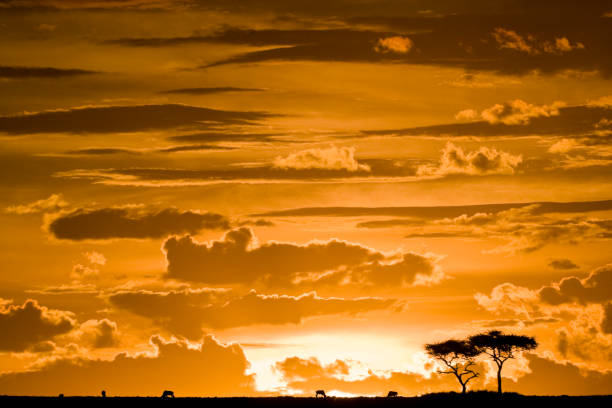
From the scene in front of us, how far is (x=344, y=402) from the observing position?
177000 mm

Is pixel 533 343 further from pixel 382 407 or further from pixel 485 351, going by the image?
pixel 382 407

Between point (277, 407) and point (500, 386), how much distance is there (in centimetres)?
Answer: 3809

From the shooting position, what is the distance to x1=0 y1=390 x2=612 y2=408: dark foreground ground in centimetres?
16388

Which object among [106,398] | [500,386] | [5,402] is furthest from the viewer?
[500,386]

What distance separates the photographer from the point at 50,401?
165125 millimetres

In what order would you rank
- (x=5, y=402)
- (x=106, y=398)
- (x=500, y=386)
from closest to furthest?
(x=5, y=402)
(x=106, y=398)
(x=500, y=386)

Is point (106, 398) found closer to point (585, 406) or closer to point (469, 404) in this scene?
point (469, 404)

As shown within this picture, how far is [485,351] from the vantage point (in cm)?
19862

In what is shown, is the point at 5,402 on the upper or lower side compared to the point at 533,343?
lower

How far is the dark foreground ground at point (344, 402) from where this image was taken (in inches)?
6452

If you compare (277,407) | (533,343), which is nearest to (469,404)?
(277,407)

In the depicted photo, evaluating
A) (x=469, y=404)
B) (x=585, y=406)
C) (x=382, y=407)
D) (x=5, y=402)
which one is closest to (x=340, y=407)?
(x=382, y=407)

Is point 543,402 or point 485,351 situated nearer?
point 543,402

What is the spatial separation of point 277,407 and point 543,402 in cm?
3457
